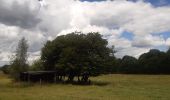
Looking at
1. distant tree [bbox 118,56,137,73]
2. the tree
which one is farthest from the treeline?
distant tree [bbox 118,56,137,73]

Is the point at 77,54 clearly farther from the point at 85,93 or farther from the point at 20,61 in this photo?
the point at 85,93

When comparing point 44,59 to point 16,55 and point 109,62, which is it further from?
point 109,62

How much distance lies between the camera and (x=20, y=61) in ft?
242

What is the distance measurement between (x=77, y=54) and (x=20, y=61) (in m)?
12.9

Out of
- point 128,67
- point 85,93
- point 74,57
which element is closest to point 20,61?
point 74,57

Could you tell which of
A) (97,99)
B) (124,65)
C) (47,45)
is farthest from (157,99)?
(124,65)

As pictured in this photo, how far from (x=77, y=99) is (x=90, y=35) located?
38.7 metres

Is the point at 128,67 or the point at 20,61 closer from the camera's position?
the point at 20,61

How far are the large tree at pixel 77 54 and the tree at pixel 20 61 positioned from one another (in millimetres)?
4178

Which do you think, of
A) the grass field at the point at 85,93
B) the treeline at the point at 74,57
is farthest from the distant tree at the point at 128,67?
the grass field at the point at 85,93

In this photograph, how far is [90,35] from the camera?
7081 cm

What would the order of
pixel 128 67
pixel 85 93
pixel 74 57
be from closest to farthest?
pixel 85 93 → pixel 74 57 → pixel 128 67

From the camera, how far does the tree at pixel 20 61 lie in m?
72.6

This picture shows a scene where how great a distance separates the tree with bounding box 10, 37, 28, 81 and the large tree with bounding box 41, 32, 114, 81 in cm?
418
